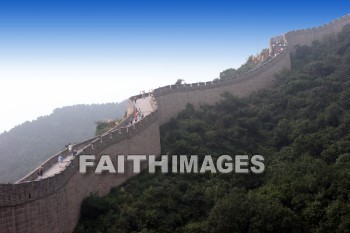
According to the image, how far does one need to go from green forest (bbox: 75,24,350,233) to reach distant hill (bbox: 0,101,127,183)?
25.0 meters

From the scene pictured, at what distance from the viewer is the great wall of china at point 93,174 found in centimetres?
1422

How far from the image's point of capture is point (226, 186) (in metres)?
21.0

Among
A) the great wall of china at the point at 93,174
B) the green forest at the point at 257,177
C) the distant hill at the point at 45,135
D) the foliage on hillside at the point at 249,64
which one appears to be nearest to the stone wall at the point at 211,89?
the great wall of china at the point at 93,174

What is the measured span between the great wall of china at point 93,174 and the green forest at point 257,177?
0.62 m

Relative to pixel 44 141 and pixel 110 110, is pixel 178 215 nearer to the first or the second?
pixel 44 141

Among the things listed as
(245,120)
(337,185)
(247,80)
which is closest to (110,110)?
(247,80)

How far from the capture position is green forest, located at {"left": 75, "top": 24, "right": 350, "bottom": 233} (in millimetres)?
17438

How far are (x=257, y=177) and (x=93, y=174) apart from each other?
7188 millimetres

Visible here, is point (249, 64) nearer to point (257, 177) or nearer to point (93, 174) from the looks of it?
point (257, 177)

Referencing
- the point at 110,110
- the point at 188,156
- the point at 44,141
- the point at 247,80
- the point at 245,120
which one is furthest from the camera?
the point at 110,110

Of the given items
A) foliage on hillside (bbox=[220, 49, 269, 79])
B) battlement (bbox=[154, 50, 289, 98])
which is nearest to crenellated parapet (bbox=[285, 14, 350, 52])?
foliage on hillside (bbox=[220, 49, 269, 79])

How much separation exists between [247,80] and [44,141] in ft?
114

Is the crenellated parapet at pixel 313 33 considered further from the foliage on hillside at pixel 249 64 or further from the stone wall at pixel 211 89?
the stone wall at pixel 211 89

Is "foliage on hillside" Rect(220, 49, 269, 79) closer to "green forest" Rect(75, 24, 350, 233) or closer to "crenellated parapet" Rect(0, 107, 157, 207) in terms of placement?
"green forest" Rect(75, 24, 350, 233)
